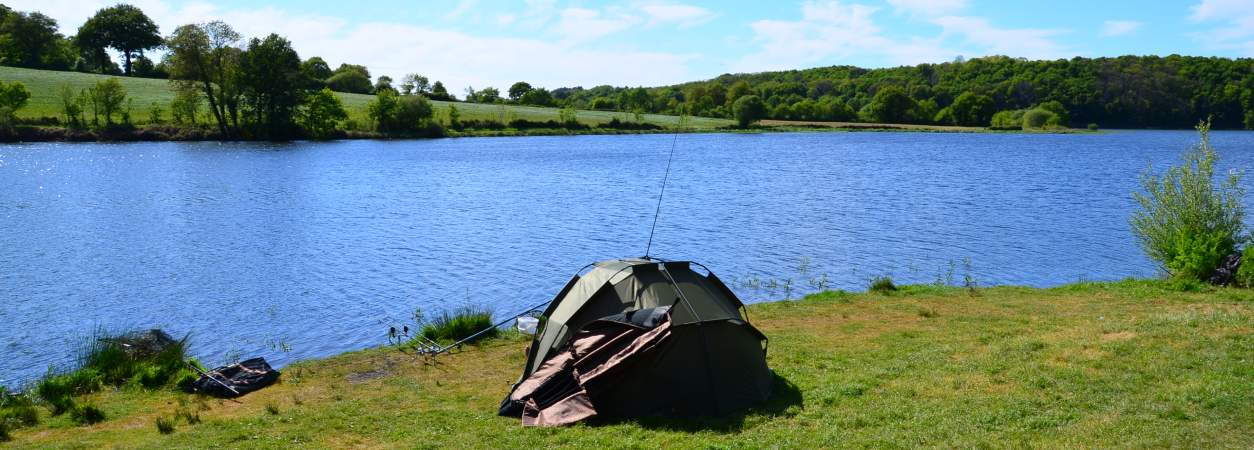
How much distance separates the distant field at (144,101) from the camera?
91.9 m

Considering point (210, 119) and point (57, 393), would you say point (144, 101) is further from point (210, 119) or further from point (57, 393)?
point (57, 393)

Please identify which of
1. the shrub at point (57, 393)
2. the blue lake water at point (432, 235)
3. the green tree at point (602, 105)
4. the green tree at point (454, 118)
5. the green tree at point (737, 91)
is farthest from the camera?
the green tree at point (737, 91)

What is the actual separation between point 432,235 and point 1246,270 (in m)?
24.9

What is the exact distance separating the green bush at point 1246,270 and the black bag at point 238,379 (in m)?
19.3

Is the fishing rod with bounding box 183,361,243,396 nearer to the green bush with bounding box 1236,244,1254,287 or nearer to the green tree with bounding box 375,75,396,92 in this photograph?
the green bush with bounding box 1236,244,1254,287

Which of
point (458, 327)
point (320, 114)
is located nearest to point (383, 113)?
point (320, 114)

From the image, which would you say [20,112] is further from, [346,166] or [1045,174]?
[1045,174]

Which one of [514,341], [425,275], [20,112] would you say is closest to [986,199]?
[425,275]

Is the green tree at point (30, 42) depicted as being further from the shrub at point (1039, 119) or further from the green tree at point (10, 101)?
the shrub at point (1039, 119)

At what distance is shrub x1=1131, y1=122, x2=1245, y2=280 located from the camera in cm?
1967

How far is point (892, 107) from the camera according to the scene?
165 meters

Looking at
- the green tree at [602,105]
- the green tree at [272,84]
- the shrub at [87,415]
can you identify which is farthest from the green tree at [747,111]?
the shrub at [87,415]

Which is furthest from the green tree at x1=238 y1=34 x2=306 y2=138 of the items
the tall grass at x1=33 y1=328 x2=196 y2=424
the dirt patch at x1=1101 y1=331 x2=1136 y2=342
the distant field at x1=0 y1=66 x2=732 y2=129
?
the dirt patch at x1=1101 y1=331 x2=1136 y2=342

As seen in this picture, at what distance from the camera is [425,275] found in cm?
2503
